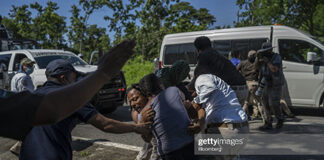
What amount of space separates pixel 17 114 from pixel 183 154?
5.62ft

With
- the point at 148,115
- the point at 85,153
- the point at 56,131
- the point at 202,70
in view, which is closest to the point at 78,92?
the point at 56,131

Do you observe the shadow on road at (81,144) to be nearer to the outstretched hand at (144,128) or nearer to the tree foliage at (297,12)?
the outstretched hand at (144,128)

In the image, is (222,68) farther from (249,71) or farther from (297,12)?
(297,12)

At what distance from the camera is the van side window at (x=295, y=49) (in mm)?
7852

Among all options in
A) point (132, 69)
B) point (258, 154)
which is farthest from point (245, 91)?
point (132, 69)

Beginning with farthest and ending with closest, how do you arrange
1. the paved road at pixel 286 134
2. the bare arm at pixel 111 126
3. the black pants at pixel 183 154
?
the paved road at pixel 286 134 < the black pants at pixel 183 154 < the bare arm at pixel 111 126

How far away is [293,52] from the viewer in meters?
8.02

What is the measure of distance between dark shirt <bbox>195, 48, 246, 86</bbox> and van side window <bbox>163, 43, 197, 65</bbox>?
5.06m

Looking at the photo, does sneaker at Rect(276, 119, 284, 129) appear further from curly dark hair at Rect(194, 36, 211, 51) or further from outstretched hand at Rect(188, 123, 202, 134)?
outstretched hand at Rect(188, 123, 202, 134)

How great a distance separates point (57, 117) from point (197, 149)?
1.92 metres

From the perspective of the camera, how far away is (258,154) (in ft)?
15.9

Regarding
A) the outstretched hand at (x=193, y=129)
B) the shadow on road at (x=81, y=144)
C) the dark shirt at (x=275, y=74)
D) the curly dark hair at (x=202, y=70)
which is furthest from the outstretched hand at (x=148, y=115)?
the dark shirt at (x=275, y=74)

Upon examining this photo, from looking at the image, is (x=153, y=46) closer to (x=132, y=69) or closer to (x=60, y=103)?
(x=132, y=69)

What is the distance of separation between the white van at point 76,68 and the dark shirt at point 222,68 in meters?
4.07
